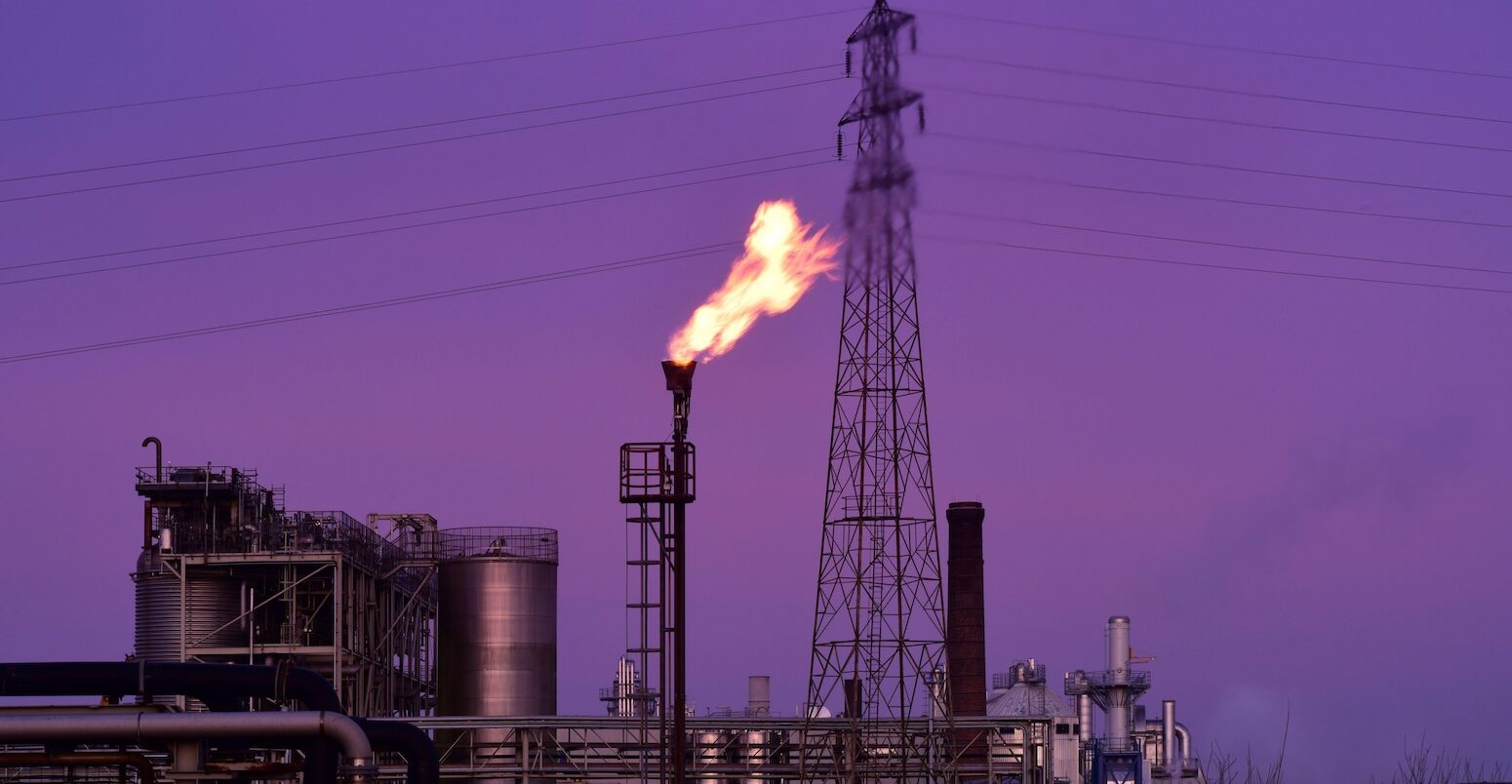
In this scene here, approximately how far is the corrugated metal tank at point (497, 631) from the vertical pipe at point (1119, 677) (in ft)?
143

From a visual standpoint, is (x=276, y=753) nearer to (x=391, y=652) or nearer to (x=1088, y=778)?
(x=391, y=652)

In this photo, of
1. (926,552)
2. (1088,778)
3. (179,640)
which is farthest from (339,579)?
(1088,778)

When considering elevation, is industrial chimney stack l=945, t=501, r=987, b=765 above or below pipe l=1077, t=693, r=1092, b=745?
above

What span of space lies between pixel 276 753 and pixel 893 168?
2579 centimetres

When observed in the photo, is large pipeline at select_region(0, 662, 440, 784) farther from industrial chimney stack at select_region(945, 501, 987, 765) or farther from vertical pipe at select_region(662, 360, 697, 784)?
industrial chimney stack at select_region(945, 501, 987, 765)

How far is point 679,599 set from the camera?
125 feet

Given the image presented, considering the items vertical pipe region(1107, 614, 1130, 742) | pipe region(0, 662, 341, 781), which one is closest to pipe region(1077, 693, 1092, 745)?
vertical pipe region(1107, 614, 1130, 742)

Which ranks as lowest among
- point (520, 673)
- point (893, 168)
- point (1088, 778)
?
point (1088, 778)

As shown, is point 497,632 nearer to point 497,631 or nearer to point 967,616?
point 497,631

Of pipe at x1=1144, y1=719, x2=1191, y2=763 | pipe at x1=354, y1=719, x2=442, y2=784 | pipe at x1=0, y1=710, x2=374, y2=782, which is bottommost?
pipe at x1=1144, y1=719, x2=1191, y2=763

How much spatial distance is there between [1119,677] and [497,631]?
45.8 meters

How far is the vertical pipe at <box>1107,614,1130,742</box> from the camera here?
10550 cm

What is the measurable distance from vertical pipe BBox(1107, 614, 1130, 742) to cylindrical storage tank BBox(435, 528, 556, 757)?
143 ft

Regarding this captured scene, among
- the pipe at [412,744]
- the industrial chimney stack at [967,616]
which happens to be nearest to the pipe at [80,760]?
the pipe at [412,744]
